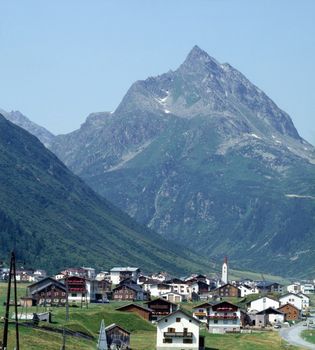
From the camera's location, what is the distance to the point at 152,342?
132500 mm

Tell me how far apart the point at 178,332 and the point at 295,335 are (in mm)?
39382

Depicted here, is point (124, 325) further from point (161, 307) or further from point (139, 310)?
point (161, 307)

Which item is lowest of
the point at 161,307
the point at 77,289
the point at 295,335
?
the point at 295,335

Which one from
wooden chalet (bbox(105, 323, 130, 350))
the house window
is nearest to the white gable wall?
the house window

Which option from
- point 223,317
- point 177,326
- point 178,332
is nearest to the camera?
point 178,332

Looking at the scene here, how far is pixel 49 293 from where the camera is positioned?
18350 cm

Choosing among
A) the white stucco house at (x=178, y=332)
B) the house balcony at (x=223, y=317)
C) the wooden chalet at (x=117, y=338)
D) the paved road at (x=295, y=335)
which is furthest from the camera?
the house balcony at (x=223, y=317)

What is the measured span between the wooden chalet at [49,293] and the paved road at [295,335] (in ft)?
140

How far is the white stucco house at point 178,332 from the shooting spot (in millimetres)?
125688

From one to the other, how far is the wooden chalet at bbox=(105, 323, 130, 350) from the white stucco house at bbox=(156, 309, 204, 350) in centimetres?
447

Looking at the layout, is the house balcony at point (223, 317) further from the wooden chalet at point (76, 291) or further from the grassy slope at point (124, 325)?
the wooden chalet at point (76, 291)

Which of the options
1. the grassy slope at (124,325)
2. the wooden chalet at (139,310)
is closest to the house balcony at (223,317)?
the grassy slope at (124,325)

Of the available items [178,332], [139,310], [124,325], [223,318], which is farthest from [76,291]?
[178,332]

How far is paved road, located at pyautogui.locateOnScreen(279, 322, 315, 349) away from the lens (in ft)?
470
